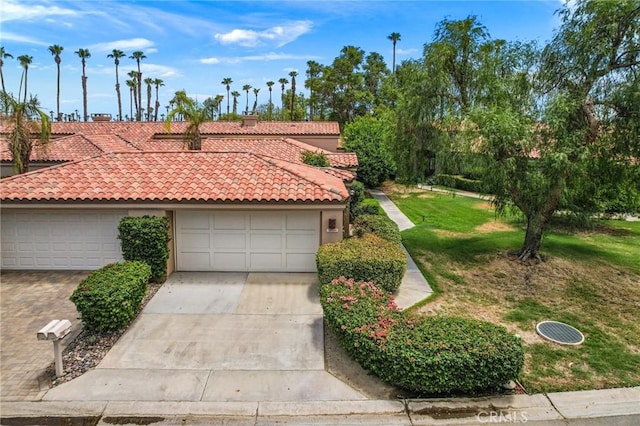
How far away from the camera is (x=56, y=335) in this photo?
6.99 m

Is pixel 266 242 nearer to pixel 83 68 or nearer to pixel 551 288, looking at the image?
pixel 551 288

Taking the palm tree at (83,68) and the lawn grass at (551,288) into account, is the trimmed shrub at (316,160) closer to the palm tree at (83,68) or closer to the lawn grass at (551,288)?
the lawn grass at (551,288)

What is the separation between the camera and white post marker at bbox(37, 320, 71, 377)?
698 centimetres

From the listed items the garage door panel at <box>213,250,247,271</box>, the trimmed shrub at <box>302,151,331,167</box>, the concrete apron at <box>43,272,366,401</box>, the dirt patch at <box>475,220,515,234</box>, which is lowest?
the concrete apron at <box>43,272,366,401</box>

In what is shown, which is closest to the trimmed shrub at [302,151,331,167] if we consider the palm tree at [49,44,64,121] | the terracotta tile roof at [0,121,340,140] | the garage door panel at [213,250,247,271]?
the garage door panel at [213,250,247,271]

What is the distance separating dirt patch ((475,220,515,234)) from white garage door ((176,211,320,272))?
31.2 feet

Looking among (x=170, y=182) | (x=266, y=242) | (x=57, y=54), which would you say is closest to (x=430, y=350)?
(x=266, y=242)

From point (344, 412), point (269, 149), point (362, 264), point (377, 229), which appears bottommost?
point (344, 412)

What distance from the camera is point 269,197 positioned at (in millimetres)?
11703

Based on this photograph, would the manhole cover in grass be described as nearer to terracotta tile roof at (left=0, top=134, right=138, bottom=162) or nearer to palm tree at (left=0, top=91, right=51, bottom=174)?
palm tree at (left=0, top=91, right=51, bottom=174)

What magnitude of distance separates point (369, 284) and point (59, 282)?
8.71 m

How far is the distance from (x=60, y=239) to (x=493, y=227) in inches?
673

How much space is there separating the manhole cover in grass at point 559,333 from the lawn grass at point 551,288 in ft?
0.51

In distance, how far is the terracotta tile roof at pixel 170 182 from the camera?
11.7 metres
